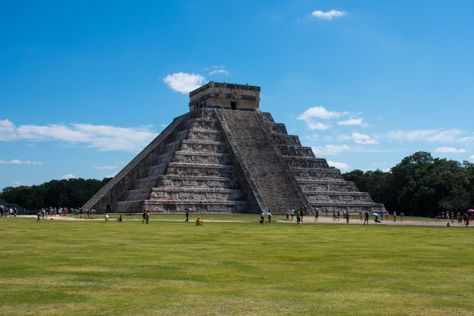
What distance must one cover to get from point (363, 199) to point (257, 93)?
14.7 meters

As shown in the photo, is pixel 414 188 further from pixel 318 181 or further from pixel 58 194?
pixel 58 194

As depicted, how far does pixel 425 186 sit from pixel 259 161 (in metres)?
24.2

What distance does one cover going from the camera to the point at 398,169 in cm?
7150

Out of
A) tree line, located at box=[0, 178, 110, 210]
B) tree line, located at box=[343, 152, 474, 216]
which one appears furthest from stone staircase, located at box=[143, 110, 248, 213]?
tree line, located at box=[0, 178, 110, 210]

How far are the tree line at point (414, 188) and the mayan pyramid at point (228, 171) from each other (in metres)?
16.4

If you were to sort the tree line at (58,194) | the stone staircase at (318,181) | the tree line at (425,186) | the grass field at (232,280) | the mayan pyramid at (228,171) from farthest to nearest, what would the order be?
the tree line at (58,194) → the tree line at (425,186) → the stone staircase at (318,181) → the mayan pyramid at (228,171) → the grass field at (232,280)

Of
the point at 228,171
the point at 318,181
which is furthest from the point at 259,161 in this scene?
the point at 318,181

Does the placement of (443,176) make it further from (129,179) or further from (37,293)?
(37,293)

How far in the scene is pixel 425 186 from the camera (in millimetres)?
62406

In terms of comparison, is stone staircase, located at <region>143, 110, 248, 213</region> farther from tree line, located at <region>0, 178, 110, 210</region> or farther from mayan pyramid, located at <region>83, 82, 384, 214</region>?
tree line, located at <region>0, 178, 110, 210</region>

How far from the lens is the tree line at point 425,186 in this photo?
60250mm

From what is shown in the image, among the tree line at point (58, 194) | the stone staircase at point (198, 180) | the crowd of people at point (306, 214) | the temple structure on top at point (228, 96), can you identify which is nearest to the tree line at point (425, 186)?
the crowd of people at point (306, 214)

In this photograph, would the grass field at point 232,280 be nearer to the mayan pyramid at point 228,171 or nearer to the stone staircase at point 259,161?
the mayan pyramid at point 228,171

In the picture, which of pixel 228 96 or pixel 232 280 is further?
pixel 228 96
